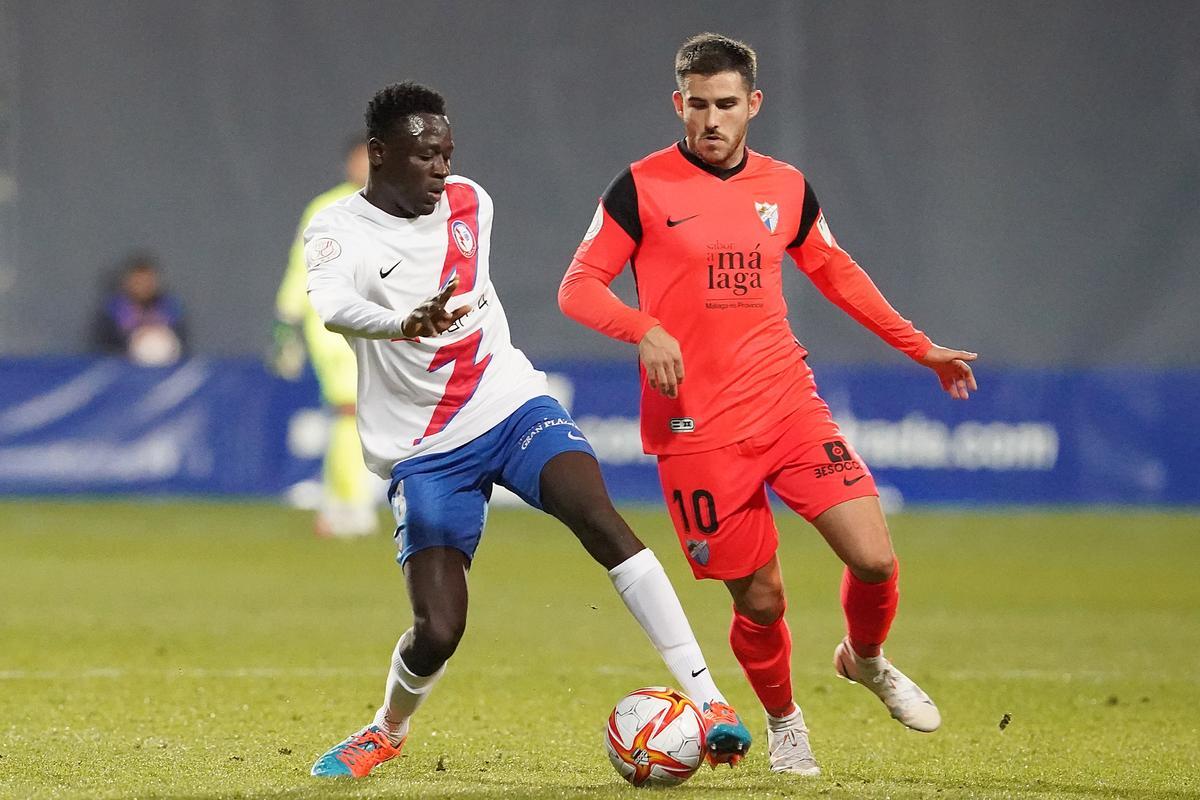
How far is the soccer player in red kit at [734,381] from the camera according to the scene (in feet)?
18.3

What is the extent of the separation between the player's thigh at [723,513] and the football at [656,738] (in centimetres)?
60

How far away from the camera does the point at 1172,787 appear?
17.4ft

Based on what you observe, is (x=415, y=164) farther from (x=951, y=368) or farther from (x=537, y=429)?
(x=951, y=368)

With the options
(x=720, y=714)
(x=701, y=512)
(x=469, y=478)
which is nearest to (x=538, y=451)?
(x=469, y=478)

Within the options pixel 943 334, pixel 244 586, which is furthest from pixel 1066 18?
pixel 244 586

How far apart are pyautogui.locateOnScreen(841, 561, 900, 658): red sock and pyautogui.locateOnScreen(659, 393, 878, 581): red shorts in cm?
29

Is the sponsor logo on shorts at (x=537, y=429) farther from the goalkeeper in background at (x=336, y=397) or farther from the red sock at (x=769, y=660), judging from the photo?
the goalkeeper in background at (x=336, y=397)

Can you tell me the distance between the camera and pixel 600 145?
1711cm

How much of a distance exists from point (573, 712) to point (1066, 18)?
12.3 meters

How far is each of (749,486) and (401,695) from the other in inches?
48.1

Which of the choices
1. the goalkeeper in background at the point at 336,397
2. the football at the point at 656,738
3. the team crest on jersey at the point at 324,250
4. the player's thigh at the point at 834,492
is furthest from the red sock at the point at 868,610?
the goalkeeper in background at the point at 336,397

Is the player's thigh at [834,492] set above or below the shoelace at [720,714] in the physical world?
above

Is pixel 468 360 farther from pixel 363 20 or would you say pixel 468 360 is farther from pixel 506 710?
pixel 363 20

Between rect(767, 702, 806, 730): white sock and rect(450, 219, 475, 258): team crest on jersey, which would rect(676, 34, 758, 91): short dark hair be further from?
rect(767, 702, 806, 730): white sock
